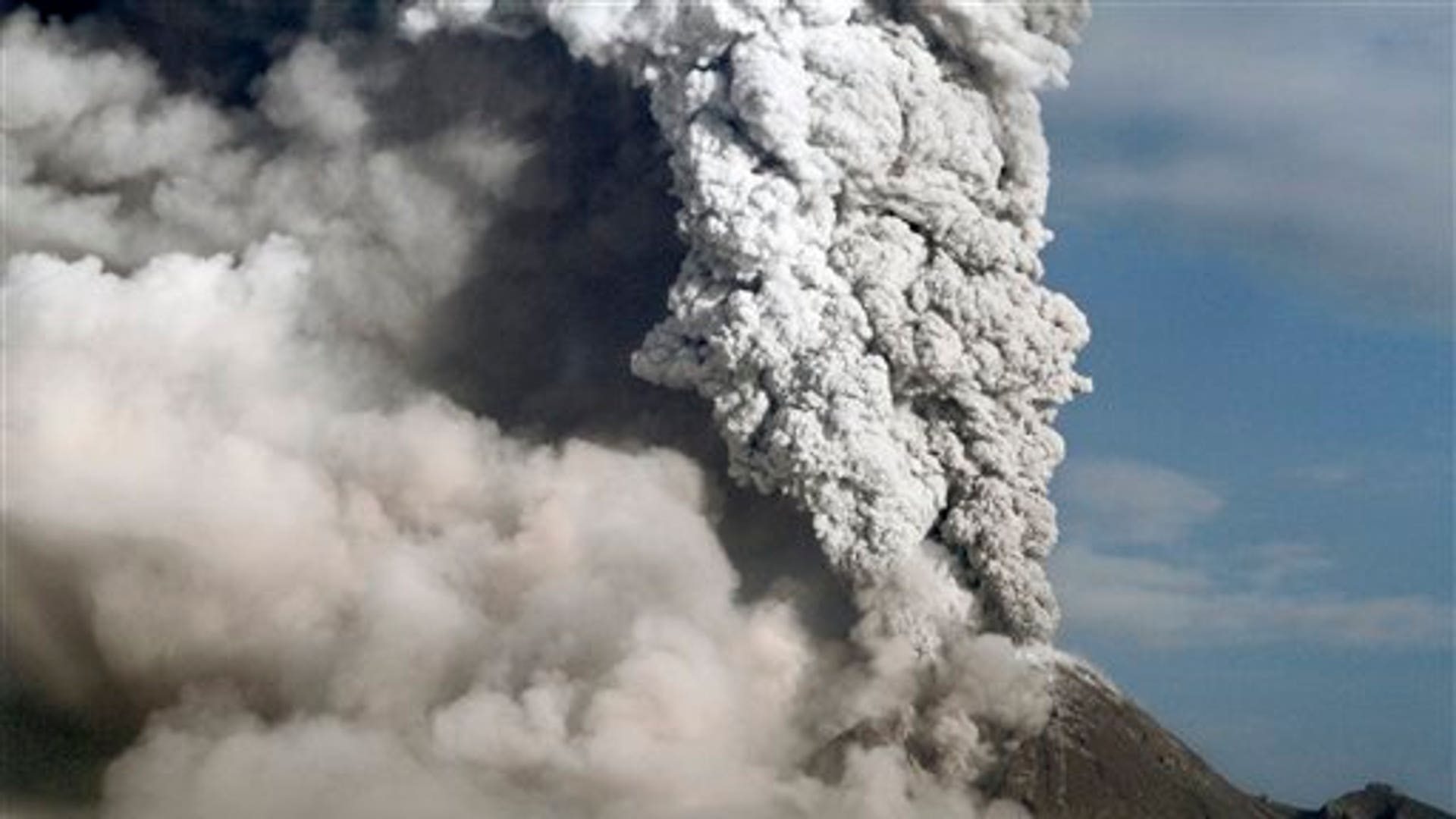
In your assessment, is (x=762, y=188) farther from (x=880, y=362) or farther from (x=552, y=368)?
(x=552, y=368)

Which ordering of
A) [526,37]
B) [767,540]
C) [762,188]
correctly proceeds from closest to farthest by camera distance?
[762,188] → [767,540] → [526,37]

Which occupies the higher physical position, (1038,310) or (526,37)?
(526,37)

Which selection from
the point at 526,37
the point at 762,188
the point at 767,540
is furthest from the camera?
the point at 526,37

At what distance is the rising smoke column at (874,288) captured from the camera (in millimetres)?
27828

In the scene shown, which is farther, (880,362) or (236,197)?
(236,197)

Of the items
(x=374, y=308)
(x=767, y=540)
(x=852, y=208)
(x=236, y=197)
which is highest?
(x=236, y=197)

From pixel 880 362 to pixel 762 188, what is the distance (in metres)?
2.85

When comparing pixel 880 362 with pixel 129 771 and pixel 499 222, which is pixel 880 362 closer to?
pixel 499 222

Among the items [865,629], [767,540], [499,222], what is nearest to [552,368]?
[499,222]

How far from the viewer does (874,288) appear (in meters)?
28.2

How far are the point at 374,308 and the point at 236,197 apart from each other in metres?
3.01

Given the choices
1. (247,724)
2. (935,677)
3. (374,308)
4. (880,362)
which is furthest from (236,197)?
(935,677)

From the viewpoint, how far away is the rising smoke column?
2783 cm

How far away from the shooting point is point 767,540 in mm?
30062
